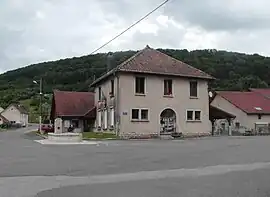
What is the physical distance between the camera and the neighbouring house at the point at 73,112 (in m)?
54.9

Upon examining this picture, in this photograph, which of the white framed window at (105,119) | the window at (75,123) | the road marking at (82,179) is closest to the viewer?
the road marking at (82,179)

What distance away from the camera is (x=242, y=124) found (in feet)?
212

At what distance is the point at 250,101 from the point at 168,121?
25.7 metres

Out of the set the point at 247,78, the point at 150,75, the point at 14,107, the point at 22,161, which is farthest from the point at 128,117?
the point at 14,107

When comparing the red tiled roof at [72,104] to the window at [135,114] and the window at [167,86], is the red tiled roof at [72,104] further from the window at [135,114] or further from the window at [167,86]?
the window at [167,86]

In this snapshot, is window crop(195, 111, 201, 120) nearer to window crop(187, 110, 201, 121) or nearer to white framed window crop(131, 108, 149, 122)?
window crop(187, 110, 201, 121)

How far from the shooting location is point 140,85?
45.0 metres

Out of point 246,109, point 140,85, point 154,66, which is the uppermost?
point 154,66

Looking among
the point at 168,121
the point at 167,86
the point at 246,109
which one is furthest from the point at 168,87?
the point at 246,109

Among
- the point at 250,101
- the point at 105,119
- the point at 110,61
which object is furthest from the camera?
the point at 250,101

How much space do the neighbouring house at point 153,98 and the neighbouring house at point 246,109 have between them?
17.0m

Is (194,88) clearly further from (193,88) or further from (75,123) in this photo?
(75,123)

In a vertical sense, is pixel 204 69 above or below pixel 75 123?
above

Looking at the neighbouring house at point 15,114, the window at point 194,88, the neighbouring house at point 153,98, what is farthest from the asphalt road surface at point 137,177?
the neighbouring house at point 15,114
